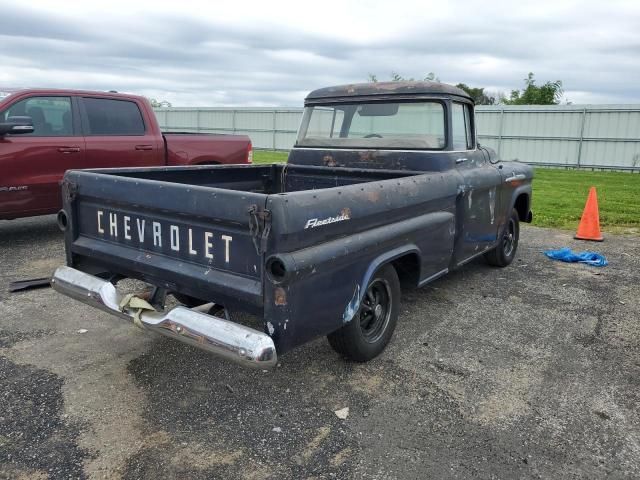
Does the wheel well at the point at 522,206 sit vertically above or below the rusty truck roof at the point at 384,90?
below

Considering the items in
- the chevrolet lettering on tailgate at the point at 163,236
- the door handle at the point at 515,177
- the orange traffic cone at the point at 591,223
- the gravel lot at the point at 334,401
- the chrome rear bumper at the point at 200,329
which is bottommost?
the gravel lot at the point at 334,401

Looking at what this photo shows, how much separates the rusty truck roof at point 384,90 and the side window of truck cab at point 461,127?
117 mm

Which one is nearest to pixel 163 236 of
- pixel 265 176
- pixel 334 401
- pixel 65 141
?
pixel 334 401

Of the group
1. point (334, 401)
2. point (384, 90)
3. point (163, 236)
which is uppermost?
point (384, 90)

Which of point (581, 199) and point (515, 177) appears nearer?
point (515, 177)

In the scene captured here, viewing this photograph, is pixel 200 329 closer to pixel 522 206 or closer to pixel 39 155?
pixel 39 155

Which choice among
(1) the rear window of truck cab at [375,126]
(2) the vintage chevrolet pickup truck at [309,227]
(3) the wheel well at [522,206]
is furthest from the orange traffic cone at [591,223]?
(1) the rear window of truck cab at [375,126]

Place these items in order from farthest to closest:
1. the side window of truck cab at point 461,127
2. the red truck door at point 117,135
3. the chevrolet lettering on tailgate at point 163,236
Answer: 1. the red truck door at point 117,135
2. the side window of truck cab at point 461,127
3. the chevrolet lettering on tailgate at point 163,236

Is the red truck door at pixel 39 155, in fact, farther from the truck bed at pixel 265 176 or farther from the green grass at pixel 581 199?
the green grass at pixel 581 199

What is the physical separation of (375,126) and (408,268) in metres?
1.59

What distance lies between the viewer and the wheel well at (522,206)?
6.43 metres

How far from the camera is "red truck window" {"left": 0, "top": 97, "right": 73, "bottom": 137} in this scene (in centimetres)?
642

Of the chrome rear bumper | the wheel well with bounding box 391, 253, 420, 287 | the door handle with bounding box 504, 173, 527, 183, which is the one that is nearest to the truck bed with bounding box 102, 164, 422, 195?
the wheel well with bounding box 391, 253, 420, 287

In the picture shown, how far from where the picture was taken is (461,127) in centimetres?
505
